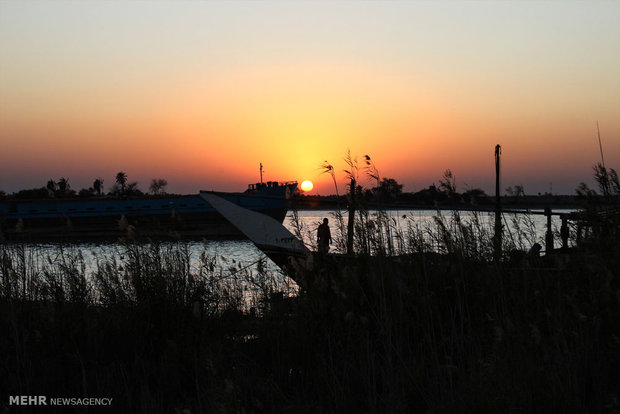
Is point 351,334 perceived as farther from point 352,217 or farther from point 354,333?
point 352,217

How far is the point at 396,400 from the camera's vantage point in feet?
11.6

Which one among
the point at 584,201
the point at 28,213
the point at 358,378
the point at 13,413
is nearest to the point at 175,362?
the point at 13,413

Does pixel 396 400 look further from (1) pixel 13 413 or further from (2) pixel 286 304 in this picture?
(1) pixel 13 413

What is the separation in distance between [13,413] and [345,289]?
113 inches

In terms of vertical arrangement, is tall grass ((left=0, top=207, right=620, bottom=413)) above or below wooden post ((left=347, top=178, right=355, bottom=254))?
below

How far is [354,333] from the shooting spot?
457 cm

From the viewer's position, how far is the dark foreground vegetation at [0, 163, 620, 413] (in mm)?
3637

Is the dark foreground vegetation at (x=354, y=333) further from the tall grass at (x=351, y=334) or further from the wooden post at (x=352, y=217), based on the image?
the wooden post at (x=352, y=217)

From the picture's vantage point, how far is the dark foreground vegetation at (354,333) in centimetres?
364

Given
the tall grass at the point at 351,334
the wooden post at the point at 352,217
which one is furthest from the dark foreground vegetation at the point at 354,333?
the wooden post at the point at 352,217

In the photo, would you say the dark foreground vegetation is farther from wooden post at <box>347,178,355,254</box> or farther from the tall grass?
wooden post at <box>347,178,355,254</box>

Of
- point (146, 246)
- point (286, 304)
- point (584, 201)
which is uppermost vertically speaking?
point (584, 201)

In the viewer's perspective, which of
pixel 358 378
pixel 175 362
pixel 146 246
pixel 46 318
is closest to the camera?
pixel 358 378

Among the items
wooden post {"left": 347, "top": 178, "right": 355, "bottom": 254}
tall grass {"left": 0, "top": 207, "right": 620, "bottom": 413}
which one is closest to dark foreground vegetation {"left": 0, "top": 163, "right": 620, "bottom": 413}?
tall grass {"left": 0, "top": 207, "right": 620, "bottom": 413}
